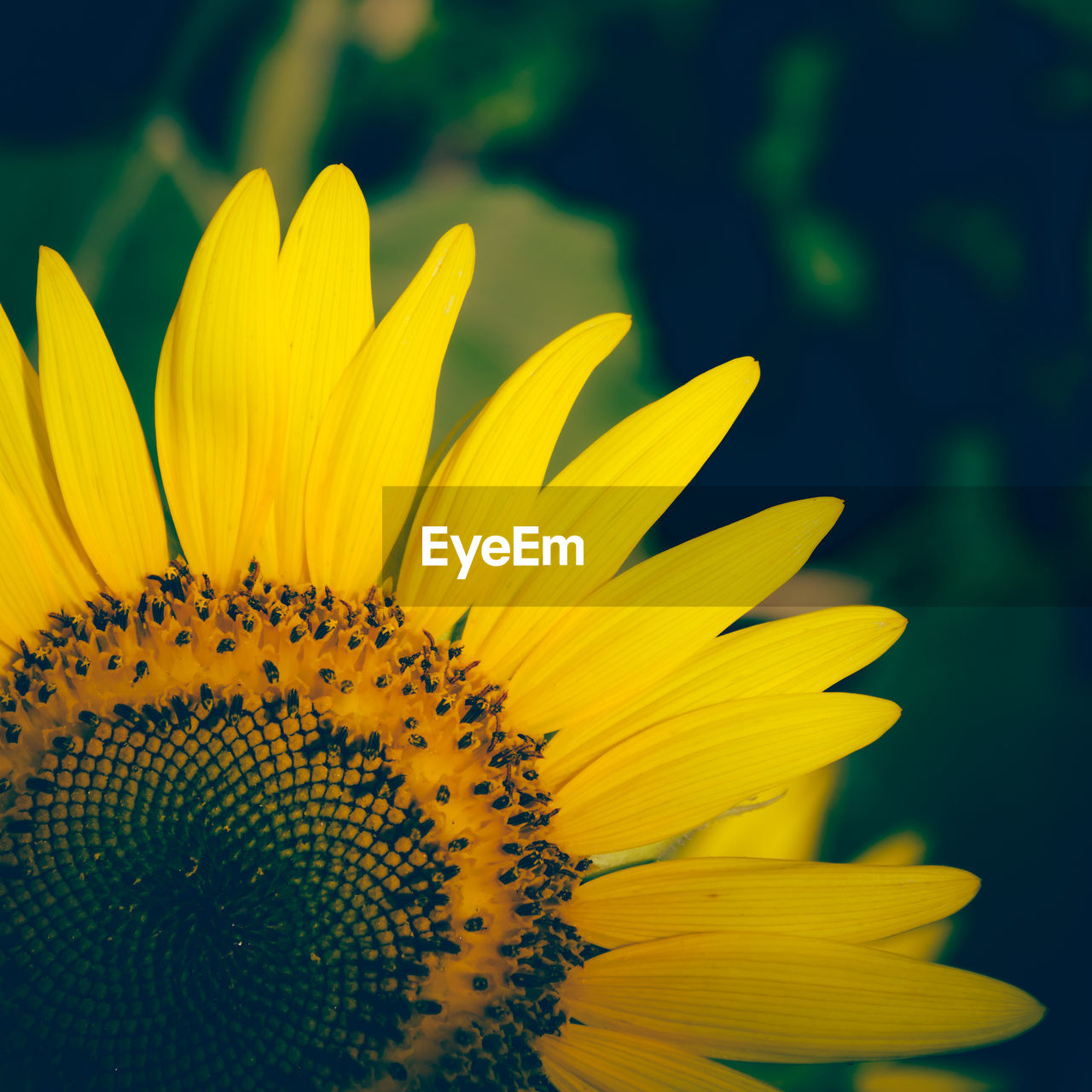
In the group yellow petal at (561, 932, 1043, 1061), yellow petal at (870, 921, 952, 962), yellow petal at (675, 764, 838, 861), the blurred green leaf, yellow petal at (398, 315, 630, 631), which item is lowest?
yellow petal at (561, 932, 1043, 1061)

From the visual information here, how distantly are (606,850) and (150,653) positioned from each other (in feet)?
0.91

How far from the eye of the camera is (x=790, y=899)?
572mm

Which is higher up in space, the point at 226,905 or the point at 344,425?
the point at 344,425

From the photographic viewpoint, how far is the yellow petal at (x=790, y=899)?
569 millimetres

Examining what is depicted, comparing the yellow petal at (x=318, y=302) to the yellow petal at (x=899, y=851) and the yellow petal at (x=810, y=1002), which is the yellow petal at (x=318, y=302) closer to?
the yellow petal at (x=810, y=1002)

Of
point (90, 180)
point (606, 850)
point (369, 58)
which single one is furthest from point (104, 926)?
point (369, 58)

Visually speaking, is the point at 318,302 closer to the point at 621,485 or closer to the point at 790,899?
the point at 621,485

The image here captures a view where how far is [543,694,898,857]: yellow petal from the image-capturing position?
575mm

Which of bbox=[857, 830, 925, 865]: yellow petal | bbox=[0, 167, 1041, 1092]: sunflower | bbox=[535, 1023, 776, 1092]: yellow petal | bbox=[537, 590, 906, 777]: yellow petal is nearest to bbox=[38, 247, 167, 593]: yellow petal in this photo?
bbox=[0, 167, 1041, 1092]: sunflower

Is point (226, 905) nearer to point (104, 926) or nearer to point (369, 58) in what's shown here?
point (104, 926)

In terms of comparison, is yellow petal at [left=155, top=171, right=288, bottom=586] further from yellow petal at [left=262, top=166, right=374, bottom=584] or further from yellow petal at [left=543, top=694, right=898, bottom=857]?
yellow petal at [left=543, top=694, right=898, bottom=857]

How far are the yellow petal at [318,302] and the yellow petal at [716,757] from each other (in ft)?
0.80

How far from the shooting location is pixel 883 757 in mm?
784

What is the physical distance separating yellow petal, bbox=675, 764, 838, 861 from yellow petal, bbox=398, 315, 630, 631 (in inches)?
9.9
